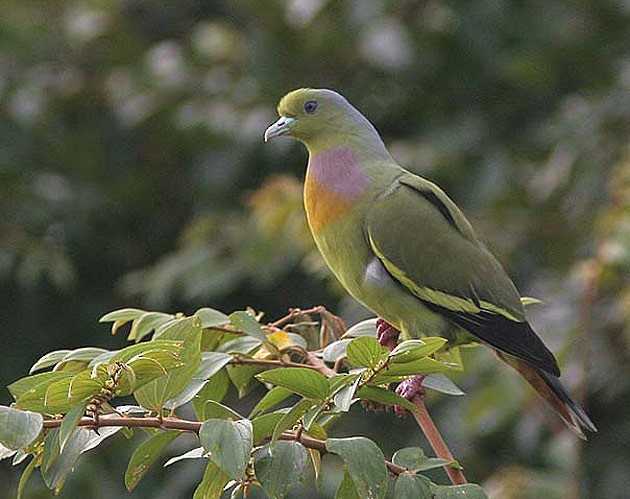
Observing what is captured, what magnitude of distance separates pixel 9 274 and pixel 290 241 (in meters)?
1.02

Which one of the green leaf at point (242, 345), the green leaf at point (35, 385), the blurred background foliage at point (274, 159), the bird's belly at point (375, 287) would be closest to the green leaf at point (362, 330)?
the bird's belly at point (375, 287)

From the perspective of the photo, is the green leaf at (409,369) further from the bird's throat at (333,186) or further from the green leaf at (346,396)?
the bird's throat at (333,186)

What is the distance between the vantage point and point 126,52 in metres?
4.17

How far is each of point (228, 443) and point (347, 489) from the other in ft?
0.56

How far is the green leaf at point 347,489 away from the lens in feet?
4.13

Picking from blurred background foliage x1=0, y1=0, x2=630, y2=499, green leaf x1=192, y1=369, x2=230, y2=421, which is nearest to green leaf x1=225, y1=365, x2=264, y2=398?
green leaf x1=192, y1=369, x2=230, y2=421

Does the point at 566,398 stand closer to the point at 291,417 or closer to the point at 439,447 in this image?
the point at 439,447

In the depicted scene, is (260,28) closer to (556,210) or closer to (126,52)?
(126,52)

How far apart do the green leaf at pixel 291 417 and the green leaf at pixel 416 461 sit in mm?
117

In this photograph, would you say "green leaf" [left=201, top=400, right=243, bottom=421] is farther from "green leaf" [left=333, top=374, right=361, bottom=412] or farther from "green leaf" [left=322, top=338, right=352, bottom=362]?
"green leaf" [left=322, top=338, right=352, bottom=362]

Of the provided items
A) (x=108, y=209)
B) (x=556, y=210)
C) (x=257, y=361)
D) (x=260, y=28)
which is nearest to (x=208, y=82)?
(x=260, y=28)

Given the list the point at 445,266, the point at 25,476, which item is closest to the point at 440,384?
the point at 445,266

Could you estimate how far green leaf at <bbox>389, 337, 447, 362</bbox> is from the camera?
126cm

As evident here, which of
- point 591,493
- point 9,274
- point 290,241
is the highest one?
point 290,241
